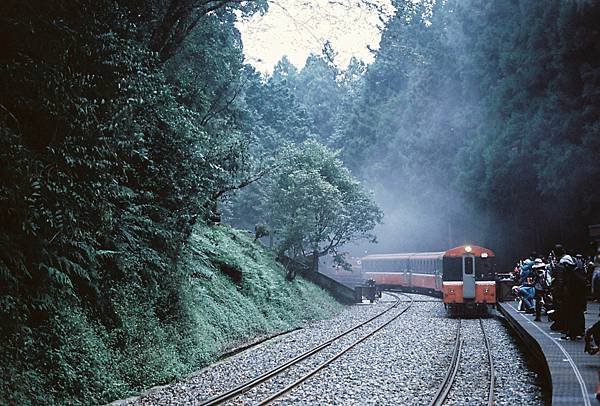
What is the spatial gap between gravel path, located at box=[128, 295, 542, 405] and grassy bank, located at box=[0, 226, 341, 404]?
54 centimetres

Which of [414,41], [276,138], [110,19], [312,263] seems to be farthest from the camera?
Result: [414,41]

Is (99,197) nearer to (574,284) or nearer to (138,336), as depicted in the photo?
(138,336)

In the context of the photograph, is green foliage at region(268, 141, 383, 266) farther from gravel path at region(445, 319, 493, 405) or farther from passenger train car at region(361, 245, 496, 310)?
gravel path at region(445, 319, 493, 405)

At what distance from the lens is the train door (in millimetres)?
23281

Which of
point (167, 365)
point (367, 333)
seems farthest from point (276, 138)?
point (167, 365)

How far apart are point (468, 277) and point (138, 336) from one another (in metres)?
14.8

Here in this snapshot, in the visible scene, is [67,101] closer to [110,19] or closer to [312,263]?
[110,19]

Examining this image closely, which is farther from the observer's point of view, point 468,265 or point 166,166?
point 468,265

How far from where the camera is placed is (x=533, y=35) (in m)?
26.0

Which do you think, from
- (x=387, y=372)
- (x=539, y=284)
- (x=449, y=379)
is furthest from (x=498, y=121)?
(x=449, y=379)

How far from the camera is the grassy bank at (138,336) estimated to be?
28.2 feet

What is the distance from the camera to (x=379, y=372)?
1220 cm

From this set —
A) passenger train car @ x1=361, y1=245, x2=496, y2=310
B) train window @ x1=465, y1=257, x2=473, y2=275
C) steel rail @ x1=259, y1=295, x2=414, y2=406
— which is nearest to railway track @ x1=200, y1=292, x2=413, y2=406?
steel rail @ x1=259, y1=295, x2=414, y2=406

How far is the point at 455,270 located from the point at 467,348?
8604mm
